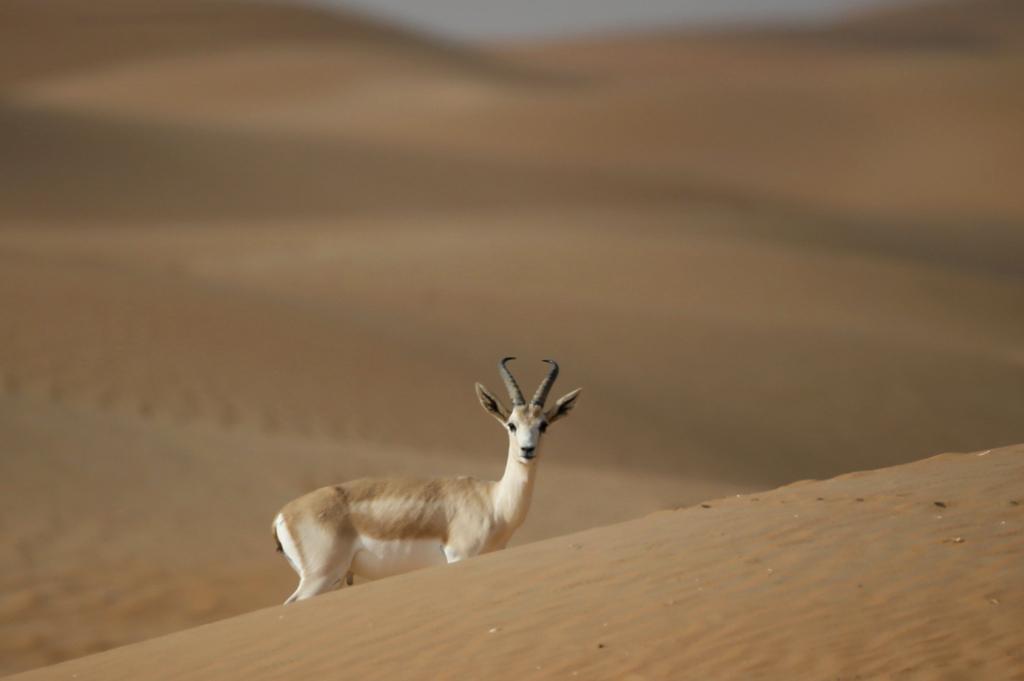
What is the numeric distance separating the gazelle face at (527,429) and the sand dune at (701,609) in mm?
818

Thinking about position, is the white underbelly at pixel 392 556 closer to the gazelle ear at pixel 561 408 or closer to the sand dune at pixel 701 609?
the sand dune at pixel 701 609

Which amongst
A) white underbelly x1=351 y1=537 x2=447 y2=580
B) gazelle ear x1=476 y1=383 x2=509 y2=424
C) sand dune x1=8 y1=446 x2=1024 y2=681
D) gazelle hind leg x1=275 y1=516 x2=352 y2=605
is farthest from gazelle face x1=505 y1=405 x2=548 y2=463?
gazelle hind leg x1=275 y1=516 x2=352 y2=605

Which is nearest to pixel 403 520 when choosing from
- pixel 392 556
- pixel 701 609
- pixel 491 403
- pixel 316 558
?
pixel 392 556

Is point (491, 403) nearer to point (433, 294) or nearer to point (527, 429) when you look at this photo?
point (527, 429)

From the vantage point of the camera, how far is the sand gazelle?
10.5 meters

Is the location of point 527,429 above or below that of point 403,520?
above

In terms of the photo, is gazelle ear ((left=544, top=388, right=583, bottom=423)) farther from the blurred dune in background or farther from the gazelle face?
the blurred dune in background

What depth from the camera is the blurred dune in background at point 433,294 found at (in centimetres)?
1705

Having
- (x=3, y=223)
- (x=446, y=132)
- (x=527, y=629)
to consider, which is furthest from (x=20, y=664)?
(x=446, y=132)

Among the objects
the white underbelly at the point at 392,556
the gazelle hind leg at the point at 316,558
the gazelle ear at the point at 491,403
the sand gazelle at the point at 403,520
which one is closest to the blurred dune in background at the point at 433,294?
the gazelle hind leg at the point at 316,558

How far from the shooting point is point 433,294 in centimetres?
3028

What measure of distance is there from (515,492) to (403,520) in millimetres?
911

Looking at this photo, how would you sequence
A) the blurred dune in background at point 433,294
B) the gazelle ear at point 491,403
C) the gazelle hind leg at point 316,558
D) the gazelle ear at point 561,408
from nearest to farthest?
the gazelle hind leg at point 316,558, the gazelle ear at point 561,408, the gazelle ear at point 491,403, the blurred dune in background at point 433,294

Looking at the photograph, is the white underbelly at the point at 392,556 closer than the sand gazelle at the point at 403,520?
No
